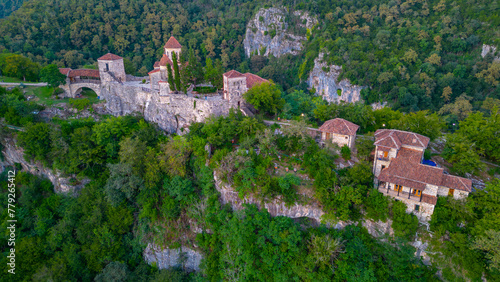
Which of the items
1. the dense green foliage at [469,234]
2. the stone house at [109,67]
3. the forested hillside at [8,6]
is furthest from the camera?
the forested hillside at [8,6]

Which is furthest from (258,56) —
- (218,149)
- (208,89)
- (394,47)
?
(218,149)

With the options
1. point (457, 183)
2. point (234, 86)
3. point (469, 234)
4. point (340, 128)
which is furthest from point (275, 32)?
point (469, 234)

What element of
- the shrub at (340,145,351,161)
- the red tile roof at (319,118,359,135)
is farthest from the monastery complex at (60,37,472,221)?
the shrub at (340,145,351,161)

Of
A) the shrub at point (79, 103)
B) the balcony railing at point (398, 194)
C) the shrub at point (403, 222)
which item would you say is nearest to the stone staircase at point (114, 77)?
the shrub at point (79, 103)

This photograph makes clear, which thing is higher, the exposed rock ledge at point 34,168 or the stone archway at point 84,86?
the stone archway at point 84,86

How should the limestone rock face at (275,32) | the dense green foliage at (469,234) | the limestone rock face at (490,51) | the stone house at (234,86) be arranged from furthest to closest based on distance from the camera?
the limestone rock face at (275,32), the limestone rock face at (490,51), the stone house at (234,86), the dense green foliage at (469,234)

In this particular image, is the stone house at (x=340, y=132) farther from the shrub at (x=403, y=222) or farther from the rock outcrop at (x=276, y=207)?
the shrub at (x=403, y=222)

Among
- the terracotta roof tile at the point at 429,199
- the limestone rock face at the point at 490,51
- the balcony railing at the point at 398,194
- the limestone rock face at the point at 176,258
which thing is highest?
the limestone rock face at the point at 490,51
